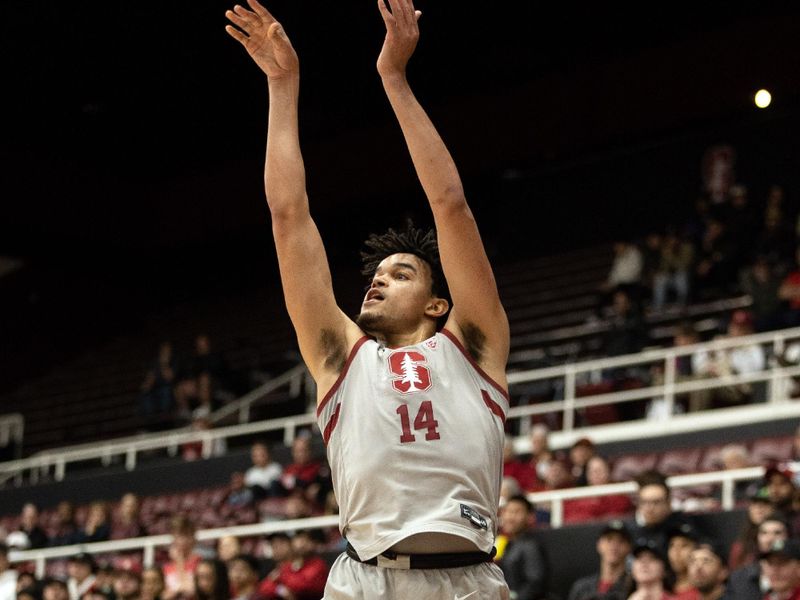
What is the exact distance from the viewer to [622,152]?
2162 centimetres

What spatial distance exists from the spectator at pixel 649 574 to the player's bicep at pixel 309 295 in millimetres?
4713

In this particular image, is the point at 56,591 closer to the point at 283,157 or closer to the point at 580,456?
the point at 580,456

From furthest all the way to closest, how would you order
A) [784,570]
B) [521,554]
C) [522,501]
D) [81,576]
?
[81,576] → [522,501] → [521,554] → [784,570]

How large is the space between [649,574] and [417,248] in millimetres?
4536

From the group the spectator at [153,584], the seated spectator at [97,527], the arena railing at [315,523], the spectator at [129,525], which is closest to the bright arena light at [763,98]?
the arena railing at [315,523]

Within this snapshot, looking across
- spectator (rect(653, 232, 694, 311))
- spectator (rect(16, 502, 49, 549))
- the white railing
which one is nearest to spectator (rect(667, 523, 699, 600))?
spectator (rect(653, 232, 694, 311))

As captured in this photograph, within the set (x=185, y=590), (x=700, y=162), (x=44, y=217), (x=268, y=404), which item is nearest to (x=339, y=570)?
(x=185, y=590)

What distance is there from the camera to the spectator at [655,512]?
372 inches

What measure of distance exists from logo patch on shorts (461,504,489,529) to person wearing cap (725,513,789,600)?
4.53 meters

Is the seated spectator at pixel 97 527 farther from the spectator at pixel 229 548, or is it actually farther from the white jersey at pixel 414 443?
the white jersey at pixel 414 443

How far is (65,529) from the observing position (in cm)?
1552

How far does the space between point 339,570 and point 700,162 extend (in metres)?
16.9

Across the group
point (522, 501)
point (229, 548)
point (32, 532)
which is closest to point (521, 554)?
point (522, 501)

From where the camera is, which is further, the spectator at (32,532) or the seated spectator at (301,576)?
the spectator at (32,532)
